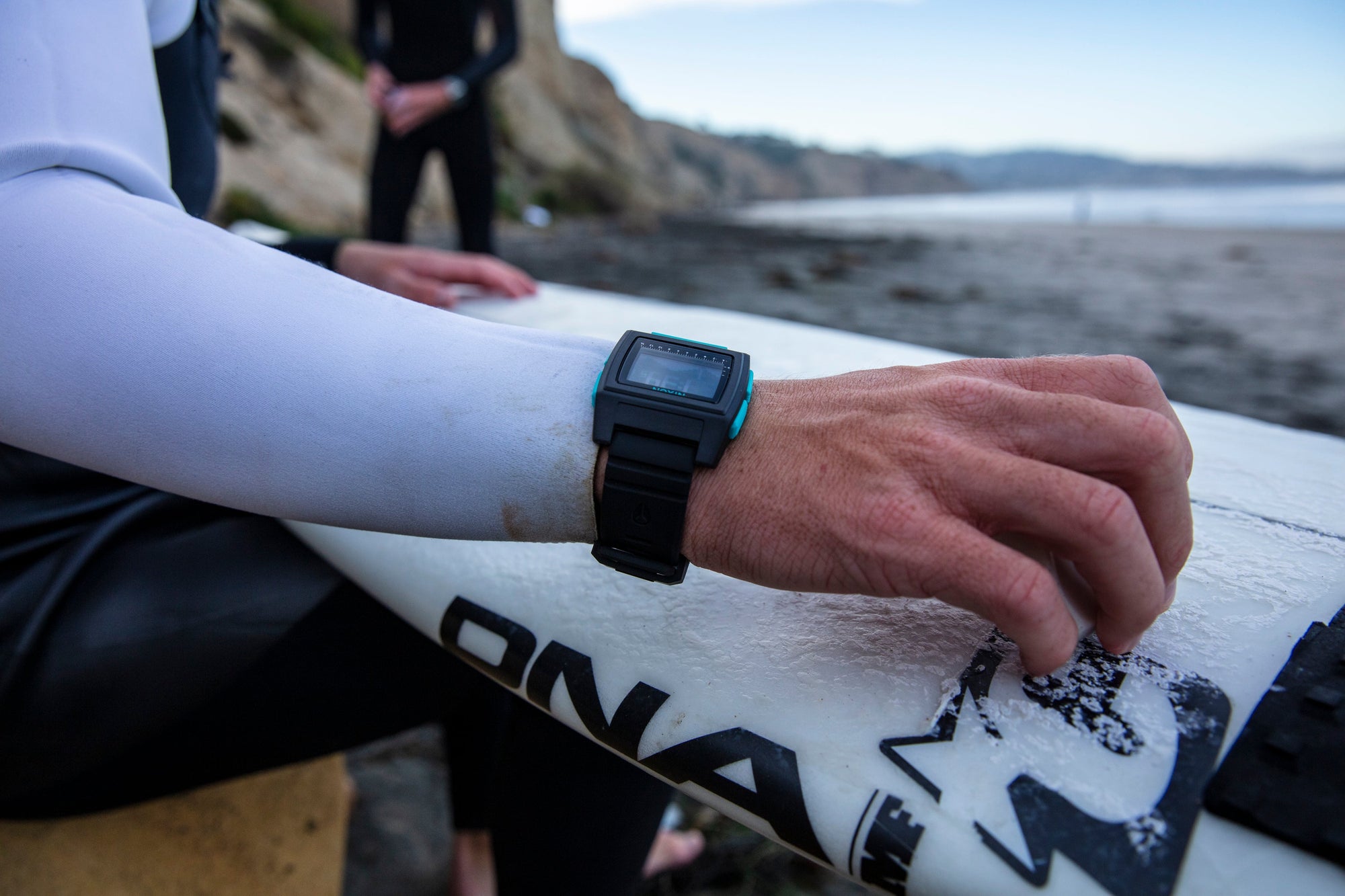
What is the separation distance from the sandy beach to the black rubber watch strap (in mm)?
3521

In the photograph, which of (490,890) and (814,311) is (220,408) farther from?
(814,311)

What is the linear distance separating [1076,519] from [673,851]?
1.09 meters

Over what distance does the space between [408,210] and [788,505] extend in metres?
3.61

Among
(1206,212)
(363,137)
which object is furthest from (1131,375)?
(1206,212)

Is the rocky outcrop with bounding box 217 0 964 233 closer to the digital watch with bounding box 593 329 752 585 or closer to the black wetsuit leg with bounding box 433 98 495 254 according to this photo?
the digital watch with bounding box 593 329 752 585

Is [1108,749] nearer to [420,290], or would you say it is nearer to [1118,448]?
[1118,448]

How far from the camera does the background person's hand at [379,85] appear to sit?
3494mm

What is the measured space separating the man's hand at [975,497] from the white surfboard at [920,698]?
64 millimetres

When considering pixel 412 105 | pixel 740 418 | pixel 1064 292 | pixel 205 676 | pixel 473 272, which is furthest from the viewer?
pixel 1064 292

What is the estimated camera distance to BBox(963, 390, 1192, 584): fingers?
0.48 meters

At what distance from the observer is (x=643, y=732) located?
2.08 feet

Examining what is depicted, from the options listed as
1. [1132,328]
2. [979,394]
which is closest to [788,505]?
[979,394]

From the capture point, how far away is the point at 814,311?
16.6 feet

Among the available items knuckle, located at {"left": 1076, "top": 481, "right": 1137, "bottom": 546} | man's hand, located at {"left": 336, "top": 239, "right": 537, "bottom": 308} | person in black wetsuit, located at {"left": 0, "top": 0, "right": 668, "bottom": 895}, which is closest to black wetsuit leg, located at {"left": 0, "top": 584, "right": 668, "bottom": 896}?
person in black wetsuit, located at {"left": 0, "top": 0, "right": 668, "bottom": 895}
